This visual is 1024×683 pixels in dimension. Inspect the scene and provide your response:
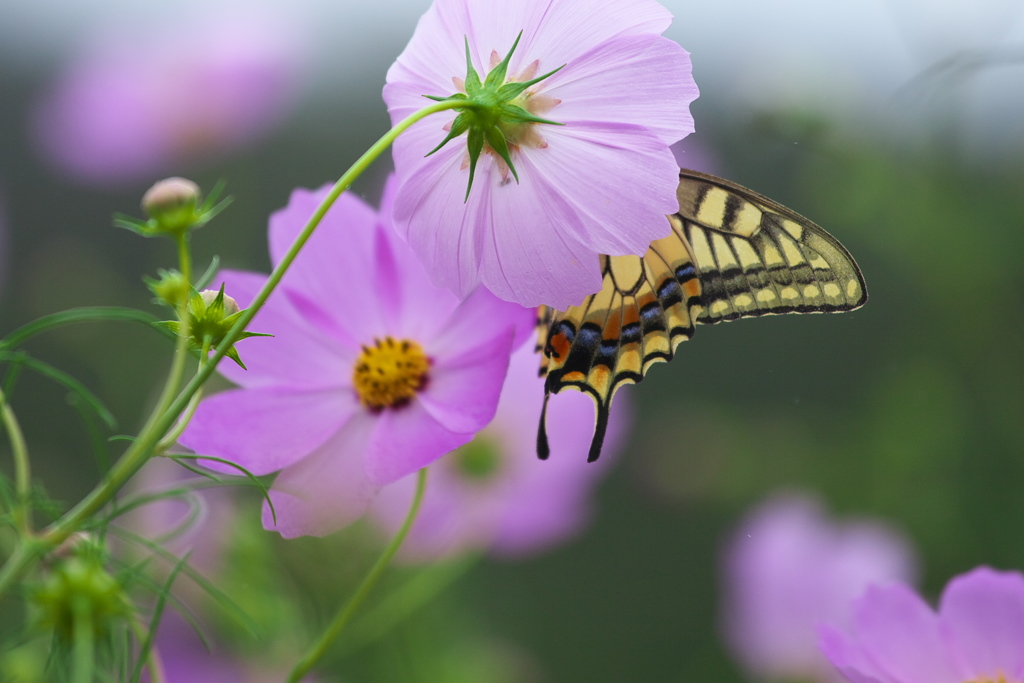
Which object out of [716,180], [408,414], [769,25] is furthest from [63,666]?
[769,25]

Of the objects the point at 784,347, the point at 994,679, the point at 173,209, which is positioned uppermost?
the point at 784,347

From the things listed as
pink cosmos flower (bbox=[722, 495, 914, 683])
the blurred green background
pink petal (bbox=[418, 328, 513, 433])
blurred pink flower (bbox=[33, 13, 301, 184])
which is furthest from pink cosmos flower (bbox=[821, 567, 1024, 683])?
blurred pink flower (bbox=[33, 13, 301, 184])

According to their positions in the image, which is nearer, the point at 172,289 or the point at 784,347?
the point at 172,289

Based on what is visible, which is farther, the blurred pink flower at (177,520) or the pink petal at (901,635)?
the blurred pink flower at (177,520)

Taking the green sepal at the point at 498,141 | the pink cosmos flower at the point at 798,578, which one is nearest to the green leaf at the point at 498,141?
the green sepal at the point at 498,141

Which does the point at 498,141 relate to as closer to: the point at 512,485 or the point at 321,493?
the point at 321,493

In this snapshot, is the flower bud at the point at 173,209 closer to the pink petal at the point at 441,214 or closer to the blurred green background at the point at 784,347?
the pink petal at the point at 441,214

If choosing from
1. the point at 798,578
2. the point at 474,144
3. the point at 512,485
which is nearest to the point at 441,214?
the point at 474,144
